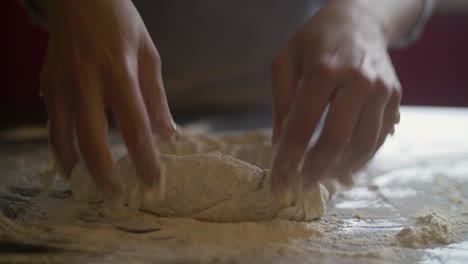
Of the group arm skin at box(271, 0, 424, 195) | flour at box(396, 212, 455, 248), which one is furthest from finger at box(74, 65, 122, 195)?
flour at box(396, 212, 455, 248)

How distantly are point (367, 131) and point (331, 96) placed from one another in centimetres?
7

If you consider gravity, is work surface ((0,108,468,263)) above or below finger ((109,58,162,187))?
below

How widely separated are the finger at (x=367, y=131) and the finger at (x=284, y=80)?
87mm

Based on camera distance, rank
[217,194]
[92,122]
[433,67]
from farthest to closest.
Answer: [433,67] < [217,194] < [92,122]

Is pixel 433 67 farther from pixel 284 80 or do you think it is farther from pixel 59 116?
pixel 59 116

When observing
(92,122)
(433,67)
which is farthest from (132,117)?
(433,67)

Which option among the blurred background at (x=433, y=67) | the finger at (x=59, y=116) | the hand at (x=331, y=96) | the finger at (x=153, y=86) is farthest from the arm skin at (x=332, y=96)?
the blurred background at (x=433, y=67)

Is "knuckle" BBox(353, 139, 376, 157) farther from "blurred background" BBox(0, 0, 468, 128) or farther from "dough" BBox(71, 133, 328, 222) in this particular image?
"blurred background" BBox(0, 0, 468, 128)

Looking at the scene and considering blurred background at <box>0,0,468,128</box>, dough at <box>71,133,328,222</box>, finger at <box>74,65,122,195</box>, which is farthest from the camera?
blurred background at <box>0,0,468,128</box>

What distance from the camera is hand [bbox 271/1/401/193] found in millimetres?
559

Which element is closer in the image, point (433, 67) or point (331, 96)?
point (331, 96)

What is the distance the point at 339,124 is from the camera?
563 millimetres

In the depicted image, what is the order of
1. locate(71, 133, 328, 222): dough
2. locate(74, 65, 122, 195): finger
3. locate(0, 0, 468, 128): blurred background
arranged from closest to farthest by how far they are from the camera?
locate(74, 65, 122, 195): finger < locate(71, 133, 328, 222): dough < locate(0, 0, 468, 128): blurred background

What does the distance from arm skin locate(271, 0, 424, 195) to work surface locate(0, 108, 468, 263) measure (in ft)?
0.23
